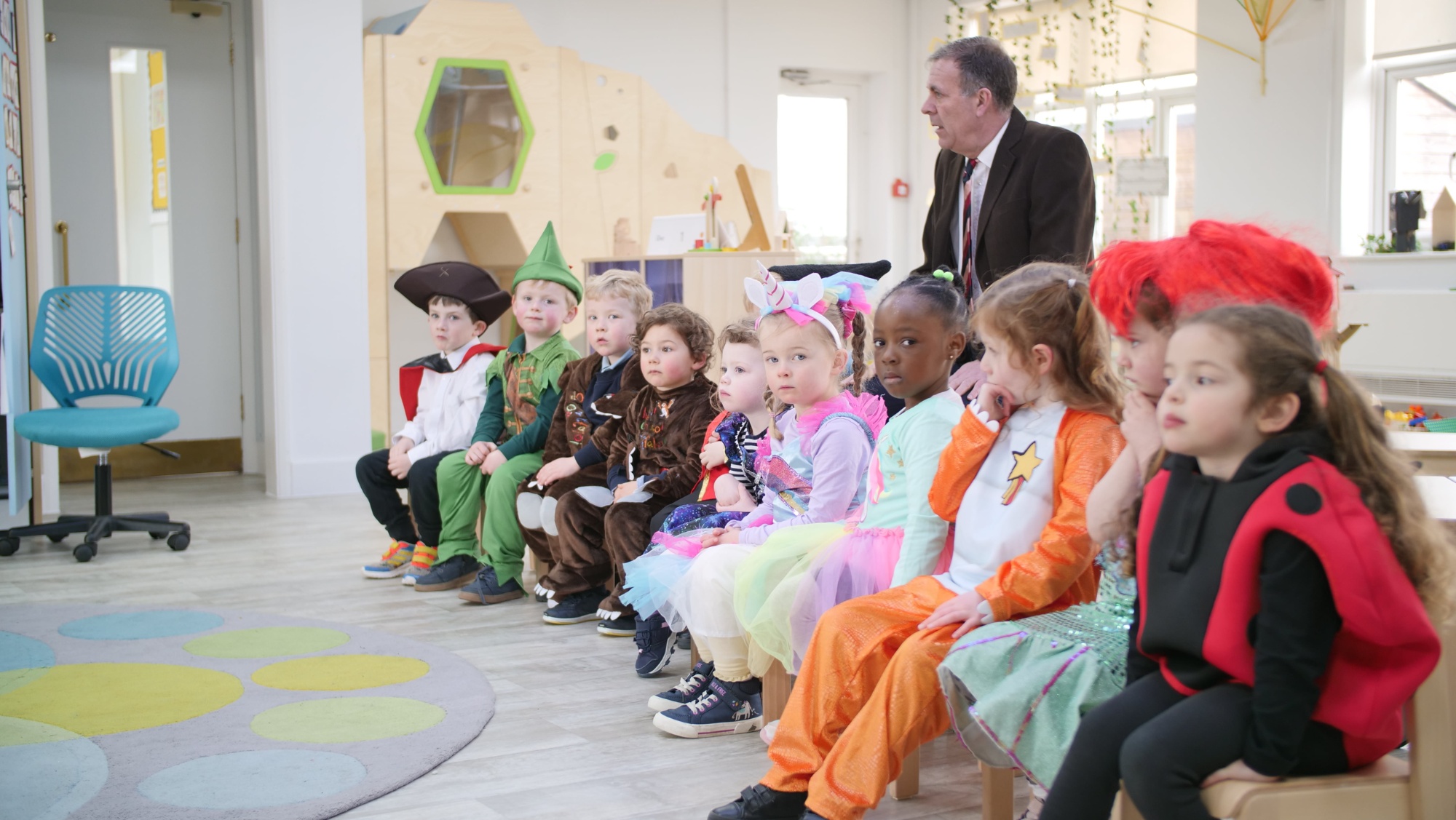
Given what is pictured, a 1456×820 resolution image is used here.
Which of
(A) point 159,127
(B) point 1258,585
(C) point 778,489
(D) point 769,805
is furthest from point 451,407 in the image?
(A) point 159,127

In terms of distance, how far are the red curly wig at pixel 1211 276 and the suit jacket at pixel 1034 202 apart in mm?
903

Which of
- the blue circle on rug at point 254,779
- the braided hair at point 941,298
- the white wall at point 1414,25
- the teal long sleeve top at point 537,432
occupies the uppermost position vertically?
the white wall at point 1414,25

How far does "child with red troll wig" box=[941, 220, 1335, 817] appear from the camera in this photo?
1.51m

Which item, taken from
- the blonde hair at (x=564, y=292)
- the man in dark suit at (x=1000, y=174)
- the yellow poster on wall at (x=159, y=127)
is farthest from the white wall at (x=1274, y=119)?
the yellow poster on wall at (x=159, y=127)

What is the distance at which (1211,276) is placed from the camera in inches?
59.9

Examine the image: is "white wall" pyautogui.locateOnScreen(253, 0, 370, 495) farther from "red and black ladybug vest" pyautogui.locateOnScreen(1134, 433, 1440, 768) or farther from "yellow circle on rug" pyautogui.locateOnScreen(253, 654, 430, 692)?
"red and black ladybug vest" pyautogui.locateOnScreen(1134, 433, 1440, 768)

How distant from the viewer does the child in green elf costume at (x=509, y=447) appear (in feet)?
12.5

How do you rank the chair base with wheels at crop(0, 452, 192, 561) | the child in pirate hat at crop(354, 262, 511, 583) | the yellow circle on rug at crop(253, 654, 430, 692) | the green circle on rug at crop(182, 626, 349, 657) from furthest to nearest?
the chair base with wheels at crop(0, 452, 192, 561)
the child in pirate hat at crop(354, 262, 511, 583)
the green circle on rug at crop(182, 626, 349, 657)
the yellow circle on rug at crop(253, 654, 430, 692)

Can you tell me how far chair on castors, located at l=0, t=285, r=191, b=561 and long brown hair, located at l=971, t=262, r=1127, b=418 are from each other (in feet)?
12.0

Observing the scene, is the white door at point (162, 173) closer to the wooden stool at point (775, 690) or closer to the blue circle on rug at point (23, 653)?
the blue circle on rug at point (23, 653)

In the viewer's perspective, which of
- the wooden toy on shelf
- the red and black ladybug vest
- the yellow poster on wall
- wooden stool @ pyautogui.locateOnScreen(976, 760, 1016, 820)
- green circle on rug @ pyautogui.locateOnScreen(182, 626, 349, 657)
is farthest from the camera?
the yellow poster on wall

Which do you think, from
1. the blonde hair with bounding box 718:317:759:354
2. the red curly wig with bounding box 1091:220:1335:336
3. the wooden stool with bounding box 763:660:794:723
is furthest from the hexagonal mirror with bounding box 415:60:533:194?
the red curly wig with bounding box 1091:220:1335:336

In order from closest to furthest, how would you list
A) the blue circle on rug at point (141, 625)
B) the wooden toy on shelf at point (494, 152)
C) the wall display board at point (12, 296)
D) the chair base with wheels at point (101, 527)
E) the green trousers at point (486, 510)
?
the blue circle on rug at point (141, 625)
the green trousers at point (486, 510)
the chair base with wheels at point (101, 527)
the wall display board at point (12, 296)
the wooden toy on shelf at point (494, 152)

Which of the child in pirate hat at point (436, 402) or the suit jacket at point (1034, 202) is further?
the child in pirate hat at point (436, 402)
